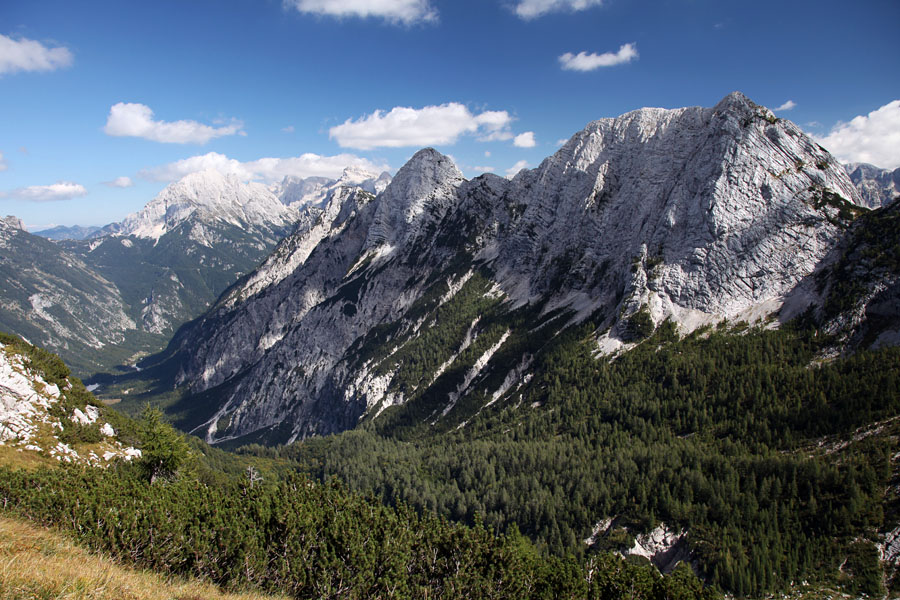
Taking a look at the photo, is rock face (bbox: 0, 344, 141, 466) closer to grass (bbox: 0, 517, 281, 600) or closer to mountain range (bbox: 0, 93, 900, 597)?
mountain range (bbox: 0, 93, 900, 597)

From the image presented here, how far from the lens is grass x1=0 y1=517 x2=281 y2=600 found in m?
18.9

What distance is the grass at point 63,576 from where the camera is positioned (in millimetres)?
18906

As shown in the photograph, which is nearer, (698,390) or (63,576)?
(63,576)

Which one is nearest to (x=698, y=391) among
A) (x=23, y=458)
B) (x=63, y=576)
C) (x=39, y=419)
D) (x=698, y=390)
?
(x=698, y=390)

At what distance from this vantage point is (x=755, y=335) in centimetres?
13062

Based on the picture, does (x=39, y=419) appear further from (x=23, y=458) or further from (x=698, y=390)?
(x=698, y=390)

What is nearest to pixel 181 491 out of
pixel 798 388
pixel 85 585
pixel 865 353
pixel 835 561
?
pixel 85 585

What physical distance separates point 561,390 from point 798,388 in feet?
203

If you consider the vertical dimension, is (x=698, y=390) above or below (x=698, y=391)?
above

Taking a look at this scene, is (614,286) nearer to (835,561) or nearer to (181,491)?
(835,561)

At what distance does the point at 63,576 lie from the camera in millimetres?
20250

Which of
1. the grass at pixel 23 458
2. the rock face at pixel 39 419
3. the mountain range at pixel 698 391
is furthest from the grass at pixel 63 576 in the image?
the rock face at pixel 39 419

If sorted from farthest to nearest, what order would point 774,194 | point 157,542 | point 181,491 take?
point 774,194 < point 181,491 < point 157,542

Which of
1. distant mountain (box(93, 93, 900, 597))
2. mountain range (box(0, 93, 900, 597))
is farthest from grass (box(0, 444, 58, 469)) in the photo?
distant mountain (box(93, 93, 900, 597))
